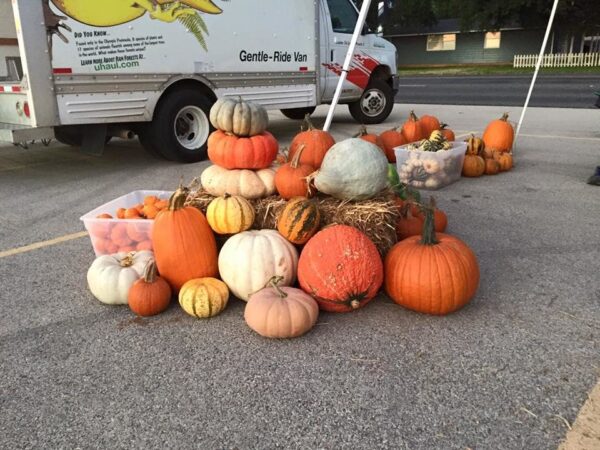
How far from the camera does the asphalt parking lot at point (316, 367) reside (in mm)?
2172

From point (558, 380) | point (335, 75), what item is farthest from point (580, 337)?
point (335, 75)

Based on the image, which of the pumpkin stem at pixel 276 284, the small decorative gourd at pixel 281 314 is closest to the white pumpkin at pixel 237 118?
the pumpkin stem at pixel 276 284

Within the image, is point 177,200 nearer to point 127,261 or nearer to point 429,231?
point 127,261

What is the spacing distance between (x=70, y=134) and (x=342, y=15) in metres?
5.45

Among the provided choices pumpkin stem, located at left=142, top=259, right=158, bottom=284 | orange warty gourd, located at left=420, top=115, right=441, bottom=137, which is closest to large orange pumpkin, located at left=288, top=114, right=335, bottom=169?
pumpkin stem, located at left=142, top=259, right=158, bottom=284

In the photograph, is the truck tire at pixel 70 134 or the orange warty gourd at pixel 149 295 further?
the truck tire at pixel 70 134

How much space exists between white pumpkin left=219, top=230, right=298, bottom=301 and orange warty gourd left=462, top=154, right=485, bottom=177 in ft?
12.7

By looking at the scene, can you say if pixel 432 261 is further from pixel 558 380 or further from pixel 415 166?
pixel 415 166

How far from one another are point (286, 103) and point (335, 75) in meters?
1.50

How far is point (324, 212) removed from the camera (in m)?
3.44

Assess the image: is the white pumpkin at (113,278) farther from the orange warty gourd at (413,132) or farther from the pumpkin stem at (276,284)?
the orange warty gourd at (413,132)

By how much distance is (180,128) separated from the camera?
767 cm

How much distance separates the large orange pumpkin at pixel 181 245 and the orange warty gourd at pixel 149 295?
124 mm

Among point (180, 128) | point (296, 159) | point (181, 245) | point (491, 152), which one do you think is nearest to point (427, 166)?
point (491, 152)
